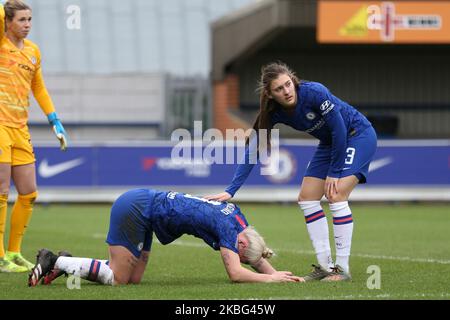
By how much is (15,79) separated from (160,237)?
231cm

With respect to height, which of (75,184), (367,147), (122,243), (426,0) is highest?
(426,0)

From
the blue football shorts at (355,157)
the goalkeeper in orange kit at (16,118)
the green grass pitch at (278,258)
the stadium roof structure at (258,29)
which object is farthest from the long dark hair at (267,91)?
the stadium roof structure at (258,29)

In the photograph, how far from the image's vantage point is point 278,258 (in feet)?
34.6

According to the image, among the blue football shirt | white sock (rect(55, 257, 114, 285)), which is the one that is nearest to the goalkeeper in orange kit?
white sock (rect(55, 257, 114, 285))

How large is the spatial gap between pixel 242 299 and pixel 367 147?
7.31 ft

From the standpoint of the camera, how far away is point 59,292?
24.0 ft

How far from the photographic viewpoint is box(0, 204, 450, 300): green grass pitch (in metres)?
7.23

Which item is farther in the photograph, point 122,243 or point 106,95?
point 106,95

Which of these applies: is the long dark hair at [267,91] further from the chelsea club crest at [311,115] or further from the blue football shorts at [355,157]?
the blue football shorts at [355,157]

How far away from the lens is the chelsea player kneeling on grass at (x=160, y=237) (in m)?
7.68

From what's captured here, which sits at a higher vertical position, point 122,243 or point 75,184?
point 122,243

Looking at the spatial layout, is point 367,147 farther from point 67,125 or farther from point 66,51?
point 66,51

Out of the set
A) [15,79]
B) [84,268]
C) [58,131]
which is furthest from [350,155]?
[15,79]

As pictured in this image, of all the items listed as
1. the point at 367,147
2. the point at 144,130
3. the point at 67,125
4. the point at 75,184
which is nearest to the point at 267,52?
the point at 144,130
